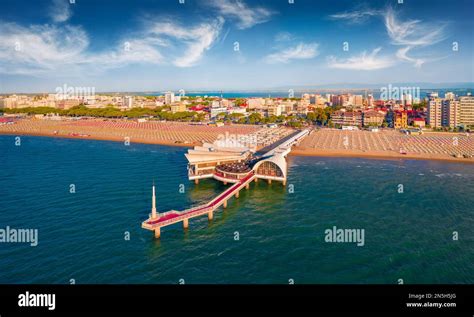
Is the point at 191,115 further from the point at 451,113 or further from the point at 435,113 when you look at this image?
the point at 451,113

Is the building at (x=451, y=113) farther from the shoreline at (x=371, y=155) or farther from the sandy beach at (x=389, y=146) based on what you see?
the shoreline at (x=371, y=155)

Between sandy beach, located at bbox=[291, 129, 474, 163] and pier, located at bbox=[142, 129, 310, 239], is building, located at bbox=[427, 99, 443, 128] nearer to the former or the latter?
sandy beach, located at bbox=[291, 129, 474, 163]

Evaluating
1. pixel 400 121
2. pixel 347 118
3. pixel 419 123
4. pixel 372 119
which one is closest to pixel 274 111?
pixel 347 118

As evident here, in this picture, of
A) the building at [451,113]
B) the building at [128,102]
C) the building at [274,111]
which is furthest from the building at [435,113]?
the building at [128,102]

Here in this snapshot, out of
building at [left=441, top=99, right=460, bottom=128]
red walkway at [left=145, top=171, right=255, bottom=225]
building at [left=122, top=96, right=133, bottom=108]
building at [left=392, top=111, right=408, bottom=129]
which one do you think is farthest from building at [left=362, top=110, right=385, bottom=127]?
building at [left=122, top=96, right=133, bottom=108]
